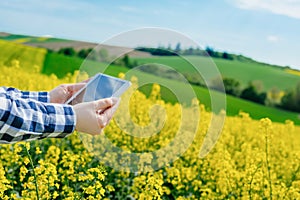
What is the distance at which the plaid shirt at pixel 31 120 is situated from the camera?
2045 mm

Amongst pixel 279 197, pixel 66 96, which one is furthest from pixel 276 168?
pixel 66 96

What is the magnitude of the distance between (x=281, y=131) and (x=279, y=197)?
4.65 m

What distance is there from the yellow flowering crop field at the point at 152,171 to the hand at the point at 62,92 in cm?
69

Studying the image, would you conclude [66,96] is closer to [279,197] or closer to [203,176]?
[279,197]

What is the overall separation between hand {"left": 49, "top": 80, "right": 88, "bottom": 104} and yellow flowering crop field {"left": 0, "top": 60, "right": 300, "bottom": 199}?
0.69 meters

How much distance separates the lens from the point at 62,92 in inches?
124

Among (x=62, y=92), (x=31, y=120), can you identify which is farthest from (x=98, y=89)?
(x=31, y=120)

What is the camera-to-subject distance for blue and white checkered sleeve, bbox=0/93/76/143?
2045 mm

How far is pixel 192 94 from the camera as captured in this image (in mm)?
5219

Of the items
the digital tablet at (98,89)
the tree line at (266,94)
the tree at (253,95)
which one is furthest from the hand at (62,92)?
the tree at (253,95)

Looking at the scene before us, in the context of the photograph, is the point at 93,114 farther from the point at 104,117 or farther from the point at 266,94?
the point at 266,94

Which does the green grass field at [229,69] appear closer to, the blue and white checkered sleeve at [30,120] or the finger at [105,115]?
the finger at [105,115]

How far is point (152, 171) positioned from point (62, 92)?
2614 mm

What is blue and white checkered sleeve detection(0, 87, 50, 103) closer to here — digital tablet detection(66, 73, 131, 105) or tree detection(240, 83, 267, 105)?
digital tablet detection(66, 73, 131, 105)
